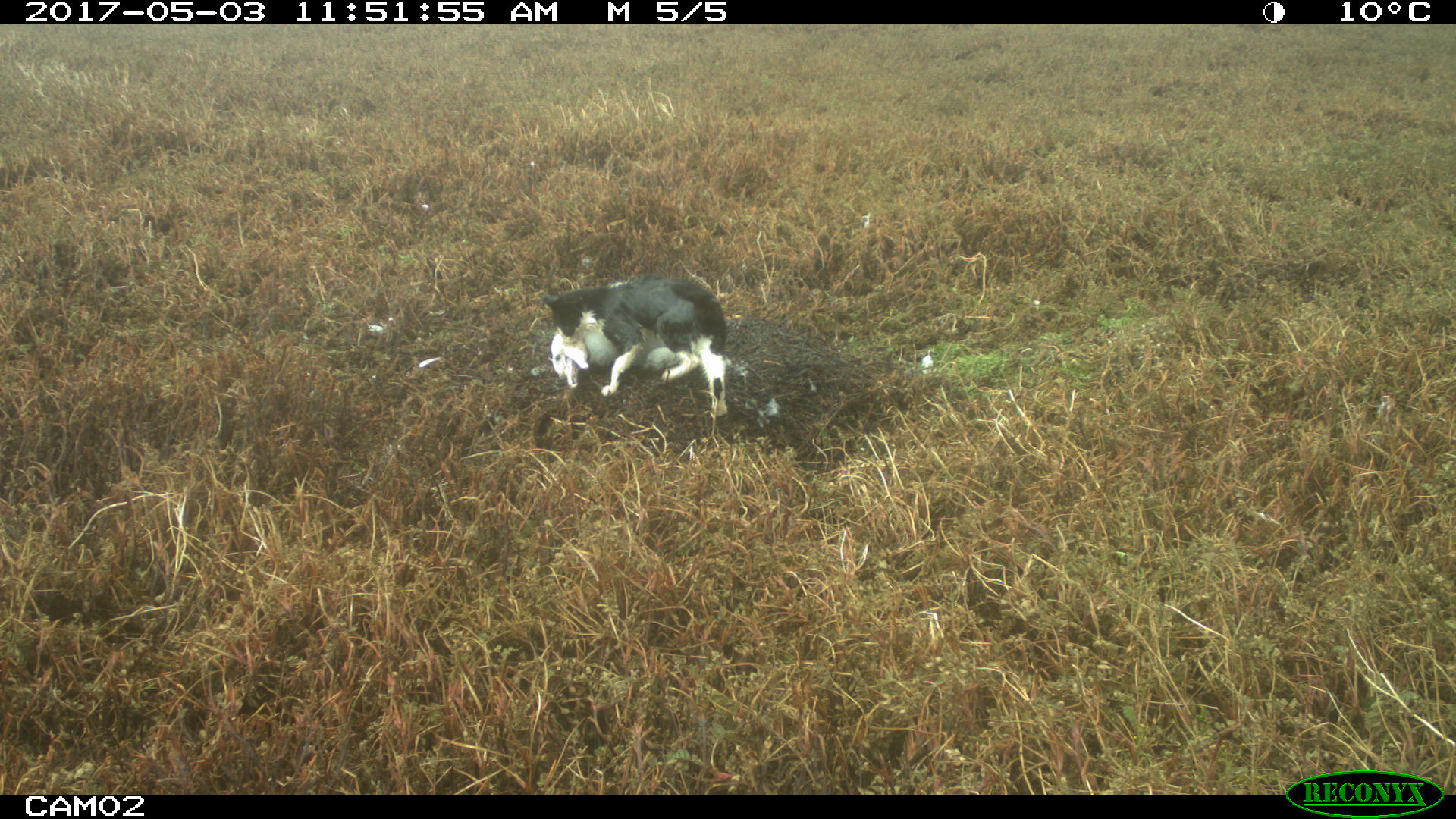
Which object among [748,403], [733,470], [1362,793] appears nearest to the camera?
[1362,793]

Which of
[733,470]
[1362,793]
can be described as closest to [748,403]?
[733,470]

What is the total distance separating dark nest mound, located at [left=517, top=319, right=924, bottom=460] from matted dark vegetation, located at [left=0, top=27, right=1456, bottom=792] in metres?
0.03

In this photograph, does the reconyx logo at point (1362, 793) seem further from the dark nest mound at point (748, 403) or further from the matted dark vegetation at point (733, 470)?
the dark nest mound at point (748, 403)

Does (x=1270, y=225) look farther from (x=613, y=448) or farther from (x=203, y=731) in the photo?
(x=203, y=731)

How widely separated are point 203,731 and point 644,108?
26.7 ft

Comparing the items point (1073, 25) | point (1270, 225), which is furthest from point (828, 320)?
point (1073, 25)

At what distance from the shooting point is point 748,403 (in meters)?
4.32

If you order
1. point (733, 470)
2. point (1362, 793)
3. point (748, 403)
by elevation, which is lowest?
point (1362, 793)

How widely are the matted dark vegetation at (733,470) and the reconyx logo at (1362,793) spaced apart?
0.14 ft

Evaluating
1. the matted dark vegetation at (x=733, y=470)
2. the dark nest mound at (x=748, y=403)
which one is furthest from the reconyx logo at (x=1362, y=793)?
the dark nest mound at (x=748, y=403)

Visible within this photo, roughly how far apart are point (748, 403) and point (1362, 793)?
114 inches

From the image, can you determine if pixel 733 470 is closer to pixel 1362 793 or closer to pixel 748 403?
pixel 748 403
